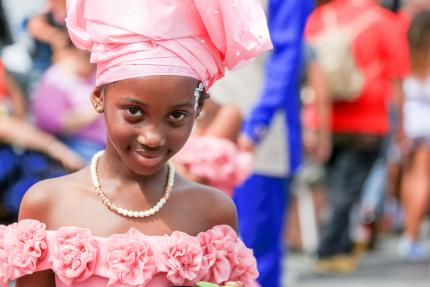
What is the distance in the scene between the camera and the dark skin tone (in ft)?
10.6

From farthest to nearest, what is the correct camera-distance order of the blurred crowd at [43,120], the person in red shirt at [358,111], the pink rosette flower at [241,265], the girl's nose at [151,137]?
the person in red shirt at [358,111], the blurred crowd at [43,120], the pink rosette flower at [241,265], the girl's nose at [151,137]

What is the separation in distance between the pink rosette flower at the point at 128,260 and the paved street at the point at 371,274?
20.0 feet

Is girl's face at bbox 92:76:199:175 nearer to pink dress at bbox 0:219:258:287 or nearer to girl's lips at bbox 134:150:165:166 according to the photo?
girl's lips at bbox 134:150:165:166

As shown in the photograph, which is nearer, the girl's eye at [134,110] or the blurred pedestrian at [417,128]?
the girl's eye at [134,110]

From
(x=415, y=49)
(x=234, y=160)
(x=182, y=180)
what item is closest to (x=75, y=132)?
(x=234, y=160)

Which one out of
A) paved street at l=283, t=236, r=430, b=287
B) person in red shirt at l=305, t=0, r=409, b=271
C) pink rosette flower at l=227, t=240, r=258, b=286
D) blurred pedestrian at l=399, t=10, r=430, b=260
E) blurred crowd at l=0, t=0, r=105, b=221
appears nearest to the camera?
pink rosette flower at l=227, t=240, r=258, b=286

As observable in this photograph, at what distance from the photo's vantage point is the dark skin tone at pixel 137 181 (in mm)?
3236

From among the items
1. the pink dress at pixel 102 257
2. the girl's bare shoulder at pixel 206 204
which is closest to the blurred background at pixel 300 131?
the girl's bare shoulder at pixel 206 204

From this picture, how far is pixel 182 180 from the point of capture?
3.56 m

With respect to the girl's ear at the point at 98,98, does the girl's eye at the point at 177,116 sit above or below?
above

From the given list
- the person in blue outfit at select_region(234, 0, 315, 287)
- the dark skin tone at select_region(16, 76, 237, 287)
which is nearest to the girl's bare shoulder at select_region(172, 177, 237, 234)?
the dark skin tone at select_region(16, 76, 237, 287)

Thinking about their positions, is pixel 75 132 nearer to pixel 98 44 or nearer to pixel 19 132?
pixel 19 132

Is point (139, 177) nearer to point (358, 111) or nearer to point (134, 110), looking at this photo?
point (134, 110)

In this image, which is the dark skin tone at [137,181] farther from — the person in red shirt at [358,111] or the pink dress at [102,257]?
the person in red shirt at [358,111]
